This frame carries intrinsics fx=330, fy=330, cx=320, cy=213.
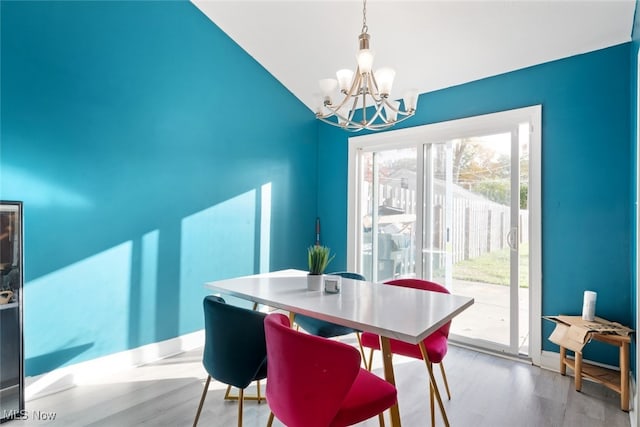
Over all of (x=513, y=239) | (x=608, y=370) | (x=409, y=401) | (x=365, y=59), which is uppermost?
(x=365, y=59)

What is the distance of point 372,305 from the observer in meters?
1.62

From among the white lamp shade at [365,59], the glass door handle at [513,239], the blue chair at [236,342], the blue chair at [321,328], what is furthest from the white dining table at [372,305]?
the glass door handle at [513,239]

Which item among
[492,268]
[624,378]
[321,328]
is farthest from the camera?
[492,268]

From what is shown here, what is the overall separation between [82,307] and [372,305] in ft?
6.81

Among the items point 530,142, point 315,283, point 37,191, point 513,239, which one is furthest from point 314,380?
point 530,142

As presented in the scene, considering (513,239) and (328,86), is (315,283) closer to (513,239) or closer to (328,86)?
(328,86)

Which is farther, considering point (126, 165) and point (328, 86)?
point (126, 165)

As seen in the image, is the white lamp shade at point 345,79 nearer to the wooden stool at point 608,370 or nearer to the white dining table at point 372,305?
the white dining table at point 372,305

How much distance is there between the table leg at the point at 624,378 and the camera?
202cm

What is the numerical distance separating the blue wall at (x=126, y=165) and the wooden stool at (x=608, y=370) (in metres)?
2.75

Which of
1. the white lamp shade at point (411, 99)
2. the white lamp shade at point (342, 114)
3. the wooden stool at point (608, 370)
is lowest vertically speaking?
the wooden stool at point (608, 370)

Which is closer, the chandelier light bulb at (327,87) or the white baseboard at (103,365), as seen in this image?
the chandelier light bulb at (327,87)

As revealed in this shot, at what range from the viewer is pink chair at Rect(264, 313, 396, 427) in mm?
1176

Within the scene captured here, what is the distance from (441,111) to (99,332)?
11.4ft
